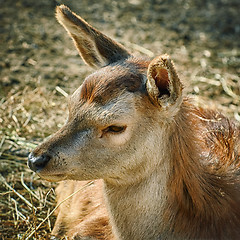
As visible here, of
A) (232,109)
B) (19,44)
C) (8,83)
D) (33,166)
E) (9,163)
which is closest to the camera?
(33,166)

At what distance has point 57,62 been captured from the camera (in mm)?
8258

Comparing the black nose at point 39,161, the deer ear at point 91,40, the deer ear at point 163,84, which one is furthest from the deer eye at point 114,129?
the deer ear at point 91,40

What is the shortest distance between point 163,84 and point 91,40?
916 mm

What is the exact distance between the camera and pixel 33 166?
3453 millimetres

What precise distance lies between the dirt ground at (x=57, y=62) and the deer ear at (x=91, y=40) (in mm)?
620

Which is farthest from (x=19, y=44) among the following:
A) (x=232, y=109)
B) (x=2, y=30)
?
(x=232, y=109)

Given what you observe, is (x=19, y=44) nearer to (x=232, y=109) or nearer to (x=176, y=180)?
(x=232, y=109)

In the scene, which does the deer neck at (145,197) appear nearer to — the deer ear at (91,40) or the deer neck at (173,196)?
the deer neck at (173,196)

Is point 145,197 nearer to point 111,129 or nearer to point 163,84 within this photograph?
point 111,129

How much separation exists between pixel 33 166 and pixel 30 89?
158 inches

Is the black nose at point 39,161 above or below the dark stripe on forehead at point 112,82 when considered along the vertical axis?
below

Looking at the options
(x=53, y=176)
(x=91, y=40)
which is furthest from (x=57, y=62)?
(x=53, y=176)

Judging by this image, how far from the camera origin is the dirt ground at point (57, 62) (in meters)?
5.34

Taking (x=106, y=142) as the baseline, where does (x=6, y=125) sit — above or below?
below
